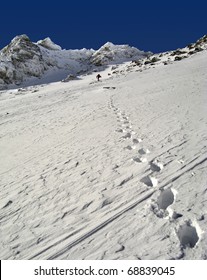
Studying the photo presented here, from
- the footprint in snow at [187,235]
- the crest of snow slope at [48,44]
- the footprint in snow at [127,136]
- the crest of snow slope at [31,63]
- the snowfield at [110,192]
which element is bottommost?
the footprint in snow at [187,235]

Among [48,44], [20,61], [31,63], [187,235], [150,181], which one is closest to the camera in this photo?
[187,235]

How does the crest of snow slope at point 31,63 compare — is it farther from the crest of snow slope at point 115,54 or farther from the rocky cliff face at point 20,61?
the crest of snow slope at point 115,54

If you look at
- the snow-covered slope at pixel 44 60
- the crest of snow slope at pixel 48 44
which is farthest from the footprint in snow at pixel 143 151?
the crest of snow slope at pixel 48 44

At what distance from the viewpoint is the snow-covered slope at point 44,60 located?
7756 cm

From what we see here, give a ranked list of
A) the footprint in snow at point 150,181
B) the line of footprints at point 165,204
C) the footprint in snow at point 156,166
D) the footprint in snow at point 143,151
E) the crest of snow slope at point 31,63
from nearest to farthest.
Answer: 1. the line of footprints at point 165,204
2. the footprint in snow at point 150,181
3. the footprint in snow at point 156,166
4. the footprint in snow at point 143,151
5. the crest of snow slope at point 31,63

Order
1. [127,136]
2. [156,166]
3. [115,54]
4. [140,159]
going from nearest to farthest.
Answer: [156,166], [140,159], [127,136], [115,54]

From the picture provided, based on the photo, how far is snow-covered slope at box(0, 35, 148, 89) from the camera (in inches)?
3054

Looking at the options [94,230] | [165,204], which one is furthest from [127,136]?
[94,230]

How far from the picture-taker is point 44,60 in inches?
3612

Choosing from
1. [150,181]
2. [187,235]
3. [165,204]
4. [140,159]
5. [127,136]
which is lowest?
[187,235]

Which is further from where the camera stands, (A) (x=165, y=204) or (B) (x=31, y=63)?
(B) (x=31, y=63)

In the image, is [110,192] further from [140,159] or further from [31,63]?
[31,63]

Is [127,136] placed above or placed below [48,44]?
below
